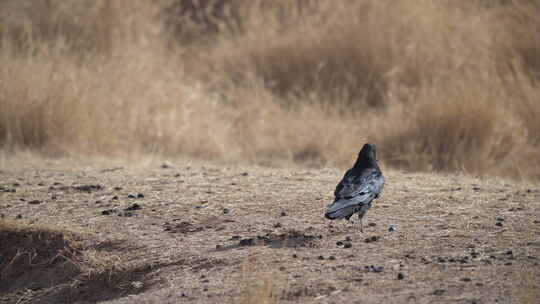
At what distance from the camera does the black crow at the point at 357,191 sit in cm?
487

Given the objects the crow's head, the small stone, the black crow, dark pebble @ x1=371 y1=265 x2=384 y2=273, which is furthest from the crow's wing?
the small stone

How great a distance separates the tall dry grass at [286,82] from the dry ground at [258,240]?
4.46 feet

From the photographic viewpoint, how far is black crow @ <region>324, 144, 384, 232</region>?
4.87 metres

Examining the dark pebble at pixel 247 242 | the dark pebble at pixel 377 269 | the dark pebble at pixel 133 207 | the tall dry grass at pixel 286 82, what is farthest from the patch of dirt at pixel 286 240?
the tall dry grass at pixel 286 82

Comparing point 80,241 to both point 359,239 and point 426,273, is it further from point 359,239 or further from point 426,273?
point 426,273

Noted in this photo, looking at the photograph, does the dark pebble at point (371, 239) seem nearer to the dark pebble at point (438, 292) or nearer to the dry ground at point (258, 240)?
the dry ground at point (258, 240)

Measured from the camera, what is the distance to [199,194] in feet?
21.3

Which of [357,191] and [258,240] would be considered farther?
[258,240]

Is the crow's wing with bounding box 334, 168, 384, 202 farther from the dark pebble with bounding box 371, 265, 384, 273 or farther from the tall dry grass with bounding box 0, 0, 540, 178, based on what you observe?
the tall dry grass with bounding box 0, 0, 540, 178

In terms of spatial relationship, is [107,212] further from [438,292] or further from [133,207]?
[438,292]

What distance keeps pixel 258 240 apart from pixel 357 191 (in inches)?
27.9

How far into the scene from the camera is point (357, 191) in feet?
16.5

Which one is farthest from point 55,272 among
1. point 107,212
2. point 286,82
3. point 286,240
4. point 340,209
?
point 286,82

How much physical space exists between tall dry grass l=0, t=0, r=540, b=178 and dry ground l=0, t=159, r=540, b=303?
136 cm
